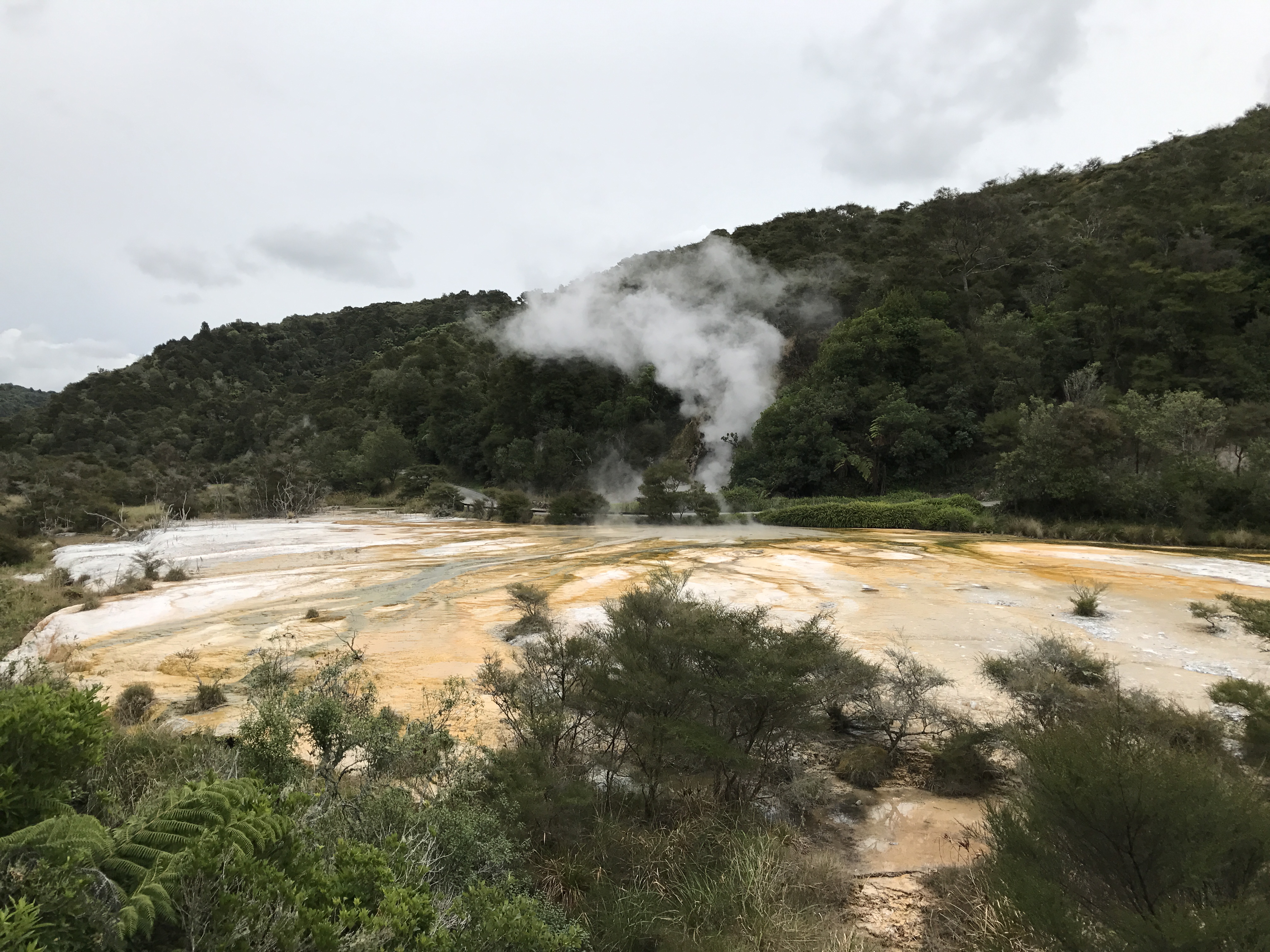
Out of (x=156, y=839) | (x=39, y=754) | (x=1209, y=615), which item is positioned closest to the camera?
(x=156, y=839)

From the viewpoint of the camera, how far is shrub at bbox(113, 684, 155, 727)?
5.87 meters

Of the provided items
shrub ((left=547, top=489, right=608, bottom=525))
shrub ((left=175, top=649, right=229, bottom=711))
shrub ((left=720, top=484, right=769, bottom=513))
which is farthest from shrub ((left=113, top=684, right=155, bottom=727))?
shrub ((left=720, top=484, right=769, bottom=513))

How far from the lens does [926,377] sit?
27938 millimetres

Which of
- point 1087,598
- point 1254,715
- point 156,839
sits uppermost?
point 156,839

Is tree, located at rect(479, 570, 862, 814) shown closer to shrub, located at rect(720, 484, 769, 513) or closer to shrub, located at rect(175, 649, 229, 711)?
shrub, located at rect(175, 649, 229, 711)

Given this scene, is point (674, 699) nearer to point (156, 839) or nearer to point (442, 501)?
point (156, 839)

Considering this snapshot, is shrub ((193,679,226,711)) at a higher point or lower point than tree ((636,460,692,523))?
lower

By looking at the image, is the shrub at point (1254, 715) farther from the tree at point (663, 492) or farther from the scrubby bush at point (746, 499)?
the scrubby bush at point (746, 499)

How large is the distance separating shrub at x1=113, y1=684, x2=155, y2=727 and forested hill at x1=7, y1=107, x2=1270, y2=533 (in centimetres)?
2140

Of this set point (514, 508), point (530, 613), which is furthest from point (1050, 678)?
point (514, 508)

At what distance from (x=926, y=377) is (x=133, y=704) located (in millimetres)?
28697

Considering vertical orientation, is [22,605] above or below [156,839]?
below

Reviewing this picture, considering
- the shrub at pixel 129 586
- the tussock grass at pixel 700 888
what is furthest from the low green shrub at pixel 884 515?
the tussock grass at pixel 700 888

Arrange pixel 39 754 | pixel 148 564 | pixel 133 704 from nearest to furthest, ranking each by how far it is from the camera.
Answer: pixel 39 754
pixel 133 704
pixel 148 564
